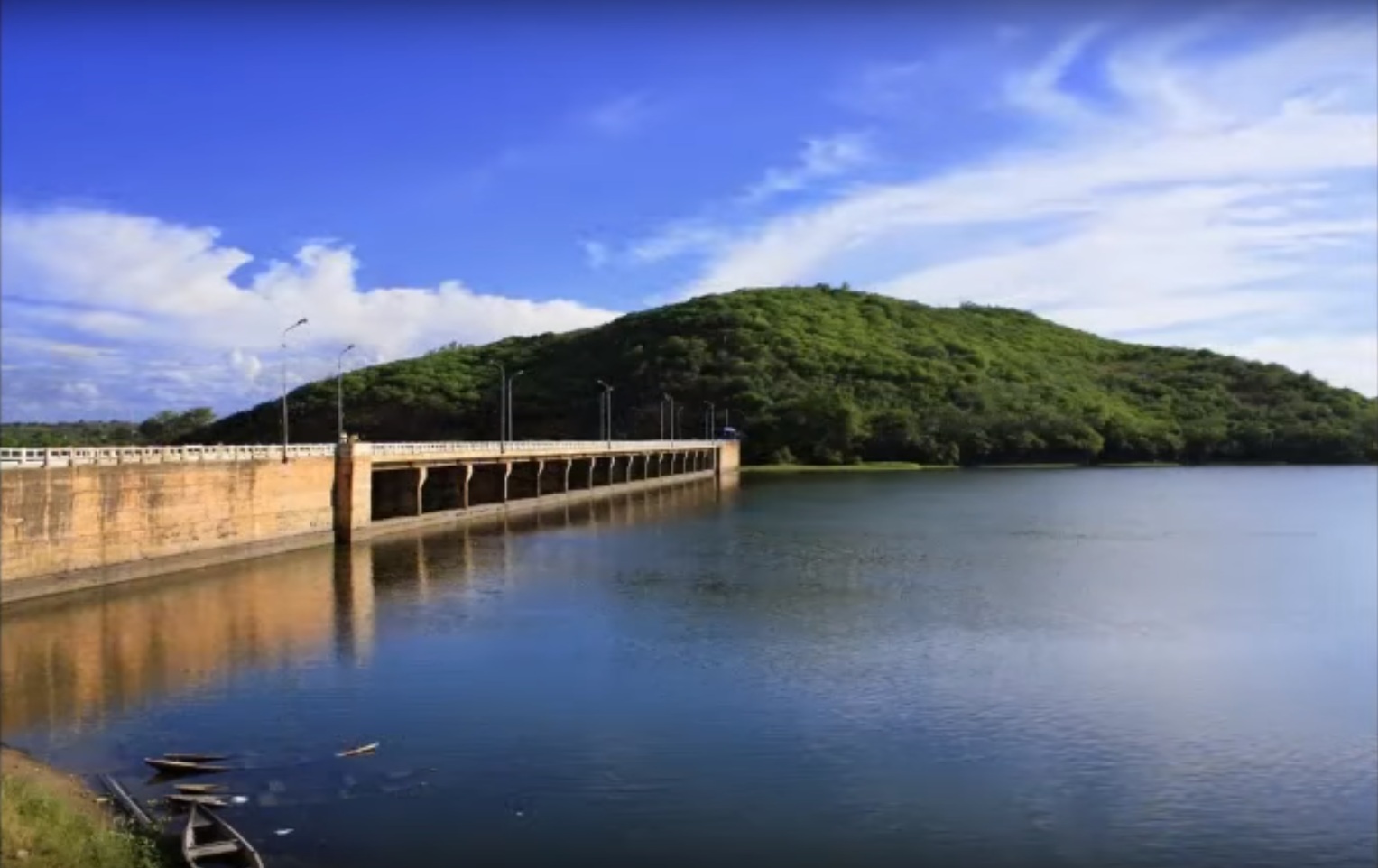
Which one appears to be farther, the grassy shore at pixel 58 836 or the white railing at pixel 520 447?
the white railing at pixel 520 447

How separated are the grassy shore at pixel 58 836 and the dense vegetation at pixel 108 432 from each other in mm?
27080

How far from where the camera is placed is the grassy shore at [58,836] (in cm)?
1386

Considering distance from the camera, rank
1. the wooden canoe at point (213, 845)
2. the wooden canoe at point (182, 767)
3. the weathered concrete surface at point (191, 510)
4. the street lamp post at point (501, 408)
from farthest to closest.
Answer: the street lamp post at point (501, 408), the weathered concrete surface at point (191, 510), the wooden canoe at point (182, 767), the wooden canoe at point (213, 845)

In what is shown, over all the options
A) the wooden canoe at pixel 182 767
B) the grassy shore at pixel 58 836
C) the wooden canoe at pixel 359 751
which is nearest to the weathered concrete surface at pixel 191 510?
the wooden canoe at pixel 182 767

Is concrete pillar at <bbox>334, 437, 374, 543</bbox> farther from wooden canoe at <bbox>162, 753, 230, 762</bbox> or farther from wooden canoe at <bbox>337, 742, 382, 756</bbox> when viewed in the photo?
→ wooden canoe at <bbox>337, 742, 382, 756</bbox>

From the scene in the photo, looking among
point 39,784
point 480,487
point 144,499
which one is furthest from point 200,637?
point 480,487

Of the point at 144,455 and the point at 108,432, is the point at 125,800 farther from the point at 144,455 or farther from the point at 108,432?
the point at 108,432

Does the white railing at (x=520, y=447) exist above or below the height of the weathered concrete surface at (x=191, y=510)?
above

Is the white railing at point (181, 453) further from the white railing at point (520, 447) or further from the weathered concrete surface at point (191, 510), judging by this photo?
the weathered concrete surface at point (191, 510)

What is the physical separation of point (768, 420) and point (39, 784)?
155098 mm

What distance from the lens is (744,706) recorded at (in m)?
24.6

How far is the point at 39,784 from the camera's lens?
1708 cm

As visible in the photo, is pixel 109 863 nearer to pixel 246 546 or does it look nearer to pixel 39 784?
pixel 39 784

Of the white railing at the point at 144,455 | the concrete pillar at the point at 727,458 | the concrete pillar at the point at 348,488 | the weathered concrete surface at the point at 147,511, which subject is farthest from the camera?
the concrete pillar at the point at 727,458
